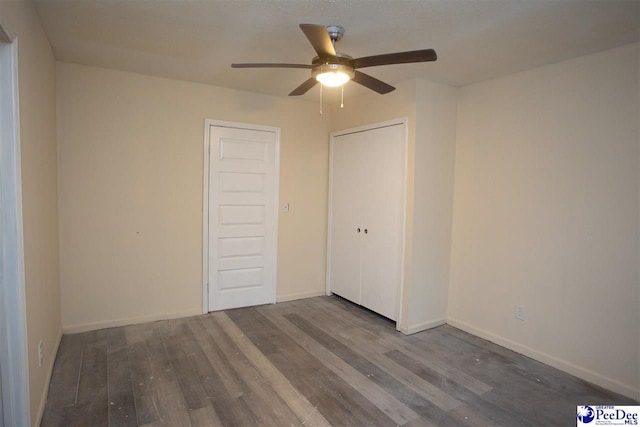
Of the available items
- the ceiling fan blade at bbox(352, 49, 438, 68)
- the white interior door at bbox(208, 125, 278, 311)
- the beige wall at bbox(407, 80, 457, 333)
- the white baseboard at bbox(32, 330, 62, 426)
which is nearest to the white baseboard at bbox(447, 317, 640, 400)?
the beige wall at bbox(407, 80, 457, 333)

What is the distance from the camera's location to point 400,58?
81.7 inches

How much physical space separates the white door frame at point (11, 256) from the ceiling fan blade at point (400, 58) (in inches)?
71.7

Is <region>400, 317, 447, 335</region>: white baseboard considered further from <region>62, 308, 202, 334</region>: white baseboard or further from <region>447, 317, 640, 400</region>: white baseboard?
<region>62, 308, 202, 334</region>: white baseboard

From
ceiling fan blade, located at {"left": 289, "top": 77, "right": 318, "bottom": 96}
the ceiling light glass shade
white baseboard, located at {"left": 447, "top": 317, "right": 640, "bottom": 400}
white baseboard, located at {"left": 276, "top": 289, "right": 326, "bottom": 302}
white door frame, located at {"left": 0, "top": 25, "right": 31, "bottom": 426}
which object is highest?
ceiling fan blade, located at {"left": 289, "top": 77, "right": 318, "bottom": 96}

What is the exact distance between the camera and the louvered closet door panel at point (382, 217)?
3514 millimetres

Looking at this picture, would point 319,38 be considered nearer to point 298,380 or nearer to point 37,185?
point 37,185

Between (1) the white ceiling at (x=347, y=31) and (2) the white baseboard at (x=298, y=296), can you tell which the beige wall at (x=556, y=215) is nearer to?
(1) the white ceiling at (x=347, y=31)

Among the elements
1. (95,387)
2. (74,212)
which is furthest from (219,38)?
(95,387)

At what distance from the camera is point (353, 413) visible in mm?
2201

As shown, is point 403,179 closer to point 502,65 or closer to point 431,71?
point 431,71

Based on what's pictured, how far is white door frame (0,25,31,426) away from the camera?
5.54ft

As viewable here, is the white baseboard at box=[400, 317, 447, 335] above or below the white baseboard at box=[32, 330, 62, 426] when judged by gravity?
above

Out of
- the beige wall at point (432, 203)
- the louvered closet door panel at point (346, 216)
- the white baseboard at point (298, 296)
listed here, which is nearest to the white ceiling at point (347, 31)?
the beige wall at point (432, 203)

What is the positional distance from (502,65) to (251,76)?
86.7 inches
